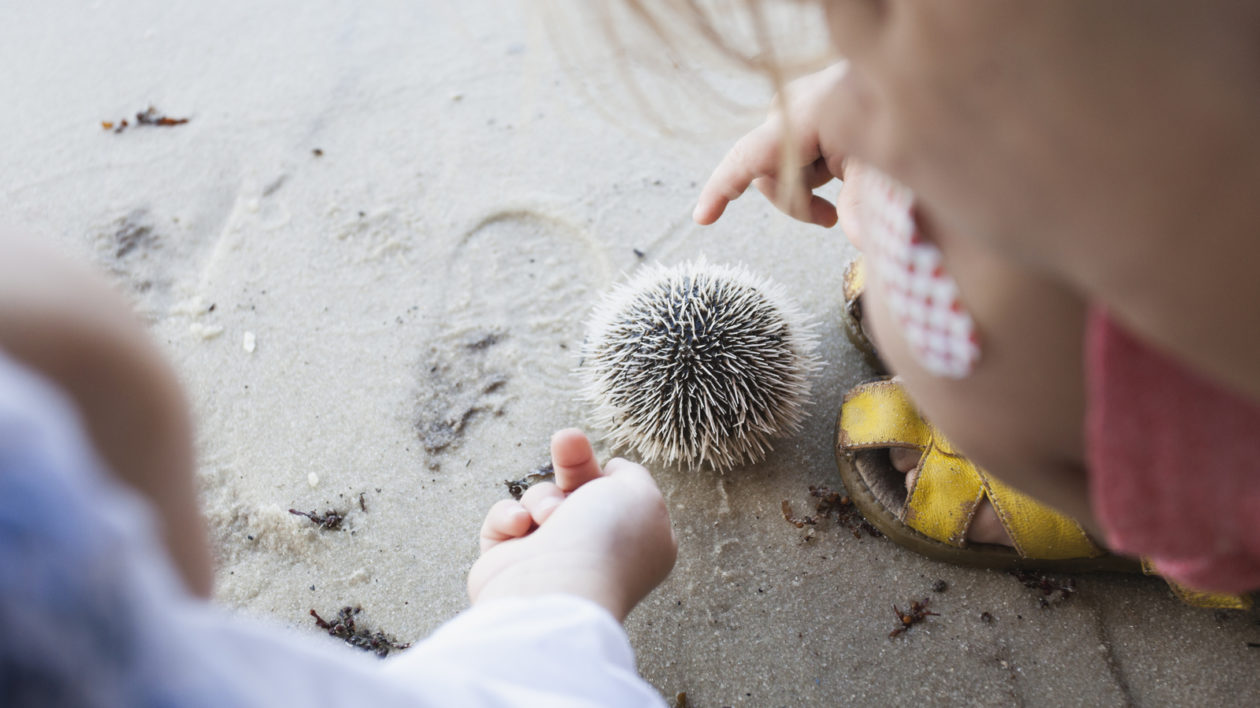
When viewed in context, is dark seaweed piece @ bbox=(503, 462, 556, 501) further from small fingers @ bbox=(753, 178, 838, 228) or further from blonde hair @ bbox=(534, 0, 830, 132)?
blonde hair @ bbox=(534, 0, 830, 132)

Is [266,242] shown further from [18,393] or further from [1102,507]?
[1102,507]

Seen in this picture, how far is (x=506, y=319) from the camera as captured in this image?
155cm

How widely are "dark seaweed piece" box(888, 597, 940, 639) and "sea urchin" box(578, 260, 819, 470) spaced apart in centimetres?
34

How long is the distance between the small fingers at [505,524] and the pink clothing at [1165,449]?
2.32 feet

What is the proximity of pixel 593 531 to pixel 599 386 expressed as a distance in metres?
0.37

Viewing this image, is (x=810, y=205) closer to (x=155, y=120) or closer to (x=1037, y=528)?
(x=1037, y=528)

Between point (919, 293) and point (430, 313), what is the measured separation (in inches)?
45.2

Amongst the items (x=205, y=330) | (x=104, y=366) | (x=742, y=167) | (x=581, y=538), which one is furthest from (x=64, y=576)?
(x=205, y=330)

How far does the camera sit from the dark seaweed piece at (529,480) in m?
1.33

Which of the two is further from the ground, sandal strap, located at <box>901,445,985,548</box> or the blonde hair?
the blonde hair

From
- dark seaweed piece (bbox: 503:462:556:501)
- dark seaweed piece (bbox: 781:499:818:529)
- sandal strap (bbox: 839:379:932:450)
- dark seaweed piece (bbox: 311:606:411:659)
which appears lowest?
dark seaweed piece (bbox: 311:606:411:659)

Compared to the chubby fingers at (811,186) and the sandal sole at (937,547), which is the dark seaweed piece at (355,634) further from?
the chubby fingers at (811,186)

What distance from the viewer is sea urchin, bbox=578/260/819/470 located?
1.23 m

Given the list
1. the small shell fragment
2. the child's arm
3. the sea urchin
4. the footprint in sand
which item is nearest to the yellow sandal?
the sea urchin
